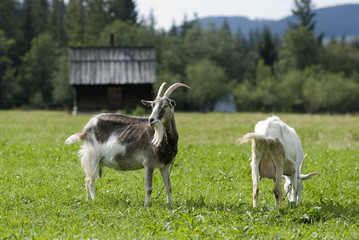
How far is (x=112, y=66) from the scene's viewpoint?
138ft

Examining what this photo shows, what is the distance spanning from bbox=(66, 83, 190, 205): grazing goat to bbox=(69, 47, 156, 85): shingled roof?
31.3 metres

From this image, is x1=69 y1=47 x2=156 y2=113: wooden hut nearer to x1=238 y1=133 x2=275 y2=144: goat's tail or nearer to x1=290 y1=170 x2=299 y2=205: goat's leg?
x1=290 y1=170 x2=299 y2=205: goat's leg

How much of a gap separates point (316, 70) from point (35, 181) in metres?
67.2

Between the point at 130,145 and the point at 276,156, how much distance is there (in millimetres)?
2688

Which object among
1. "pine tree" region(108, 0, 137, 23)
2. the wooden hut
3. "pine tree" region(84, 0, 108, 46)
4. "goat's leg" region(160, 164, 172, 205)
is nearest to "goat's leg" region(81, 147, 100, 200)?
"goat's leg" region(160, 164, 172, 205)

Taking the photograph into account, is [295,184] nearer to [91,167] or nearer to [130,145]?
[130,145]

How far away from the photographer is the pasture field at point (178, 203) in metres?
6.33

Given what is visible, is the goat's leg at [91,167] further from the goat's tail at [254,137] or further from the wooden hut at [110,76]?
the wooden hut at [110,76]

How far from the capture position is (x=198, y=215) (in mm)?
6969

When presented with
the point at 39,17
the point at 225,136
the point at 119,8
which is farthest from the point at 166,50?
the point at 225,136

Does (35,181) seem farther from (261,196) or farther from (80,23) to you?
(80,23)

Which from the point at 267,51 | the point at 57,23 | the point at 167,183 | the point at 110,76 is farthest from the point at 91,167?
the point at 267,51

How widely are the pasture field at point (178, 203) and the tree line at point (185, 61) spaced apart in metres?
47.7

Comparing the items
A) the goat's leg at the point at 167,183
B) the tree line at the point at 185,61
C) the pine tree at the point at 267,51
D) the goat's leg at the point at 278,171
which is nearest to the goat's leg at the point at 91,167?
the goat's leg at the point at 167,183
